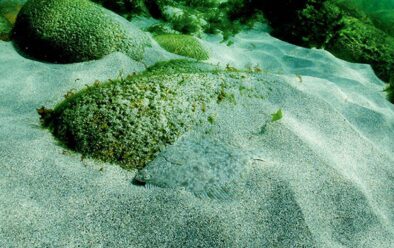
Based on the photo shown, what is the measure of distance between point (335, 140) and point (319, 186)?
2.94 feet

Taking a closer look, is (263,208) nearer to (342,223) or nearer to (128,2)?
(342,223)

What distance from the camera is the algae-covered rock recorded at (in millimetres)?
5227

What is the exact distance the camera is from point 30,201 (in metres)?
2.22

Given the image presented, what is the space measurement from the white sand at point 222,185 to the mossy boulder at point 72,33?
1.03m

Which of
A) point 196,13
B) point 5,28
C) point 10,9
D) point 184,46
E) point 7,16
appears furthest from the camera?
point 196,13

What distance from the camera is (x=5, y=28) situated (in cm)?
538

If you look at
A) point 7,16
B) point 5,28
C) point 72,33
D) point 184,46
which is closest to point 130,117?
point 72,33

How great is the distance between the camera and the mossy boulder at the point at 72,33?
4.60 m

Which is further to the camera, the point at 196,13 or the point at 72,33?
the point at 196,13

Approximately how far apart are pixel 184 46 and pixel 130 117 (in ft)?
10.1

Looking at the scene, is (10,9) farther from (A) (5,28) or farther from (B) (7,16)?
(A) (5,28)

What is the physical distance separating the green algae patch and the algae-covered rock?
251 cm

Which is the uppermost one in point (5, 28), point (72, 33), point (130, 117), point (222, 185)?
point (130, 117)

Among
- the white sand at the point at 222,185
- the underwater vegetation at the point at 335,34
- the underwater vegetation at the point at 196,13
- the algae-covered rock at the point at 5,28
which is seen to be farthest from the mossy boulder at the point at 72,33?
the underwater vegetation at the point at 335,34
